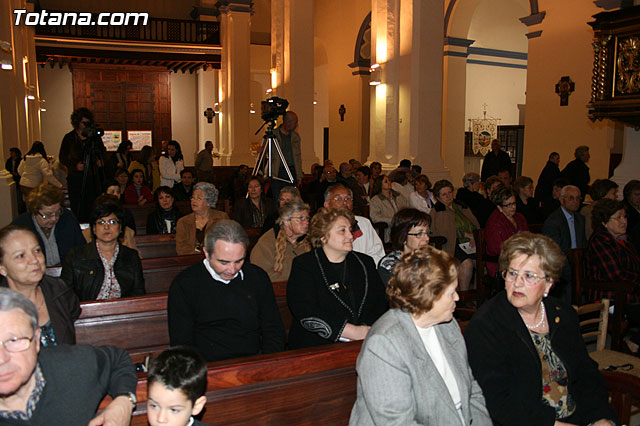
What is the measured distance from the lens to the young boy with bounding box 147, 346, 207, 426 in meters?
1.80

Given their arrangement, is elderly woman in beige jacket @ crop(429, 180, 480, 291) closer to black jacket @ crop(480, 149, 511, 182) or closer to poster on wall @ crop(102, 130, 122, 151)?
black jacket @ crop(480, 149, 511, 182)

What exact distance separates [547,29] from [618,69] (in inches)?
207

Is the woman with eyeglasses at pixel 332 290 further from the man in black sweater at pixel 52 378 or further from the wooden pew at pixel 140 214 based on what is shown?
the wooden pew at pixel 140 214

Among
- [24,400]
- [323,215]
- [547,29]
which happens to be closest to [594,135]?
[547,29]

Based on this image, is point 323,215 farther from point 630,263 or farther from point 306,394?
point 630,263

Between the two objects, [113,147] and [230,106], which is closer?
[230,106]

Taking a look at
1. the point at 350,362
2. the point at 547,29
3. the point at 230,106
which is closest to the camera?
the point at 350,362

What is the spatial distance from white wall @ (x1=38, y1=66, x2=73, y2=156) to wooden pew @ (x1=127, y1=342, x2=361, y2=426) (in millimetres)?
21555

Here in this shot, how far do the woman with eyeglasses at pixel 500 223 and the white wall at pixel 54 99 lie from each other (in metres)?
20.0

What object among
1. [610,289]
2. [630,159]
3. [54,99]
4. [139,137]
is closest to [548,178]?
[630,159]

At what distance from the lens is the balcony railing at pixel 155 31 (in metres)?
18.4

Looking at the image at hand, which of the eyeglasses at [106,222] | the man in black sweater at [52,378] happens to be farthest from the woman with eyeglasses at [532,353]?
the eyeglasses at [106,222]

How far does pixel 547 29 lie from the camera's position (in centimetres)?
1223

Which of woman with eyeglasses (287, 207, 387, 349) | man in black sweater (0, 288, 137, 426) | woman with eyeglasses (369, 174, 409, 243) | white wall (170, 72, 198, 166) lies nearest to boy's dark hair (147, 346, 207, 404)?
man in black sweater (0, 288, 137, 426)
